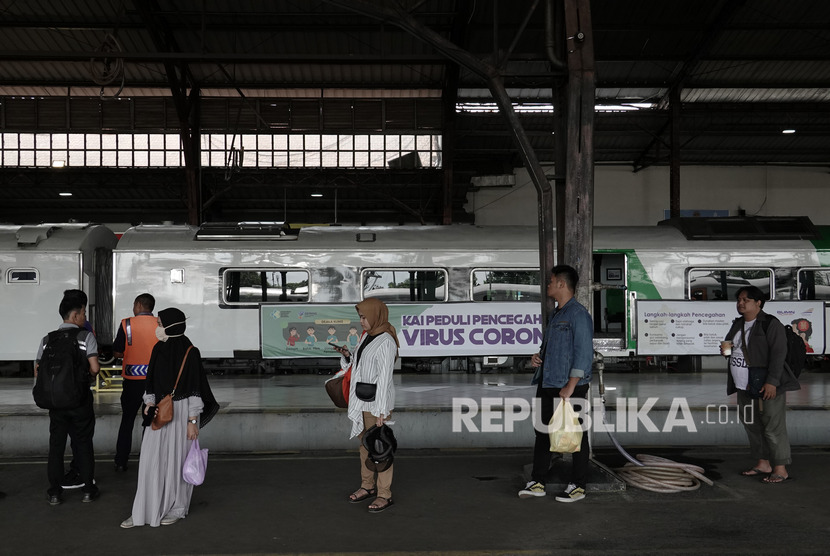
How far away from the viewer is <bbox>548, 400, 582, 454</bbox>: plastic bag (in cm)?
668

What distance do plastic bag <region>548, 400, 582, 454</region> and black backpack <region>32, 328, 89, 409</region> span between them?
14.1 feet

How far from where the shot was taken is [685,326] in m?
14.9

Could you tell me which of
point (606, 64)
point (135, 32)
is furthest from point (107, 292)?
point (606, 64)

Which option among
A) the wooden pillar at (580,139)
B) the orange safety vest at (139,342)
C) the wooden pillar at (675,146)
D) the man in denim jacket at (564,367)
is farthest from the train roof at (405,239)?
the wooden pillar at (675,146)

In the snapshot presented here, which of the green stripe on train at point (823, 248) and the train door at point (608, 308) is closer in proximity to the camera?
the green stripe on train at point (823, 248)

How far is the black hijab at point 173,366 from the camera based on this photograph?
6.34 metres

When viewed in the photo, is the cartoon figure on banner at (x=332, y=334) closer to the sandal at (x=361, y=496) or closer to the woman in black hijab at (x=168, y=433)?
the sandal at (x=361, y=496)

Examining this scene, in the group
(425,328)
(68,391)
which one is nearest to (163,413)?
(68,391)

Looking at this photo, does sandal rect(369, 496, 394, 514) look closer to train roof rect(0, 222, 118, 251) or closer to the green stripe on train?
train roof rect(0, 222, 118, 251)

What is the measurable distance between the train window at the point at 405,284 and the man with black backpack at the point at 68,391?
823 cm

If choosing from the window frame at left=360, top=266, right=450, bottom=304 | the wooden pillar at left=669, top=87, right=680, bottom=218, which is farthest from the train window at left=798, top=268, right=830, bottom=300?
the wooden pillar at left=669, top=87, right=680, bottom=218

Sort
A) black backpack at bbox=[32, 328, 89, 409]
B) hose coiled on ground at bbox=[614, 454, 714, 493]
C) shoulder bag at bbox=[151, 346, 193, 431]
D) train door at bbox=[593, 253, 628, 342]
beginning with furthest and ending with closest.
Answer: train door at bbox=[593, 253, 628, 342], hose coiled on ground at bbox=[614, 454, 714, 493], black backpack at bbox=[32, 328, 89, 409], shoulder bag at bbox=[151, 346, 193, 431]

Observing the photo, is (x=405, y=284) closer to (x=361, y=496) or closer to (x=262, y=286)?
(x=262, y=286)

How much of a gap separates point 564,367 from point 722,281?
32.4 ft
